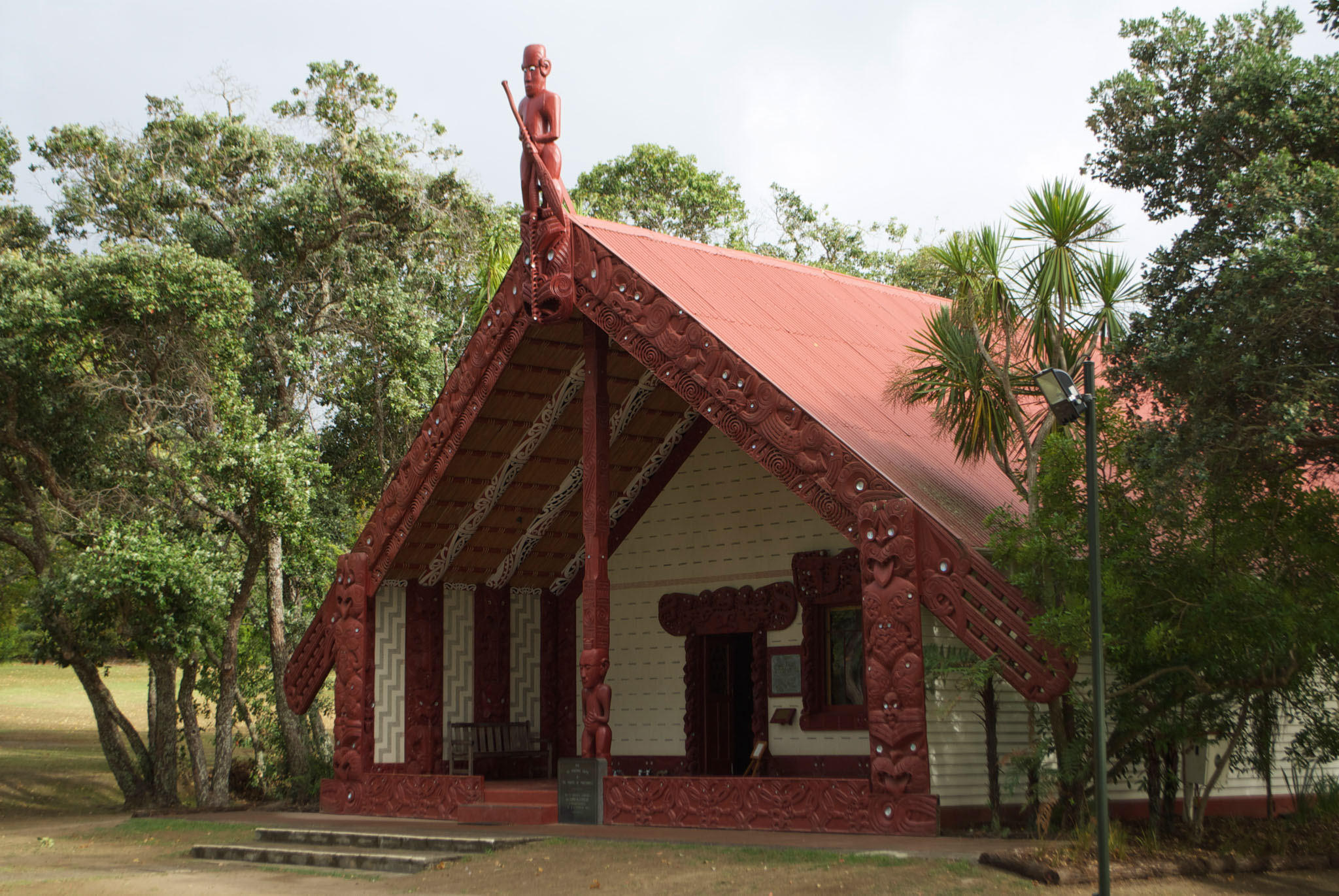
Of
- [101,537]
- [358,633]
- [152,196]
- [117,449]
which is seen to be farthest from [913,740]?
[152,196]

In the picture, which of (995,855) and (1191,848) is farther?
(1191,848)

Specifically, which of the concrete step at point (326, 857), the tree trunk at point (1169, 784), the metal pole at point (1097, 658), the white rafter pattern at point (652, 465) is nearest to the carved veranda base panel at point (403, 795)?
the concrete step at point (326, 857)

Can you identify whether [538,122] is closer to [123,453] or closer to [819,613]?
[819,613]

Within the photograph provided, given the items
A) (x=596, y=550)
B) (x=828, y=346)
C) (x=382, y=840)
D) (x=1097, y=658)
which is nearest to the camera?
(x=1097, y=658)

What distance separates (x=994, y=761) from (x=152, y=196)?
15665 mm

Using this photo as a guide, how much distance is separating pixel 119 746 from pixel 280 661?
267 centimetres

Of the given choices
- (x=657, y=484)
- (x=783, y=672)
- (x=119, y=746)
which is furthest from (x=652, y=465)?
(x=119, y=746)

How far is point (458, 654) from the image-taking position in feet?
58.3

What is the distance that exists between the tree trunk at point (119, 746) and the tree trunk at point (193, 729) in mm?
741

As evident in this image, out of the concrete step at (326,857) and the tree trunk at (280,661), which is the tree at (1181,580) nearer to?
the concrete step at (326,857)

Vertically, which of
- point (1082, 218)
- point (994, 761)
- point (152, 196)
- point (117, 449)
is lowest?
point (994, 761)

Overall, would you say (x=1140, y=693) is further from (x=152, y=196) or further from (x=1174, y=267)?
(x=152, y=196)

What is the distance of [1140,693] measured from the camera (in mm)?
11031

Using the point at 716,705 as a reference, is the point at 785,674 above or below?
above
